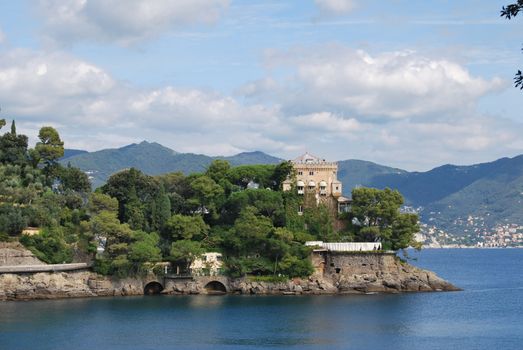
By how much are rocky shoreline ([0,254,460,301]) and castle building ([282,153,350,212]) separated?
8.38 metres

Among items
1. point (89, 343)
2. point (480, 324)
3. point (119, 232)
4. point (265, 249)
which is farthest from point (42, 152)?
point (480, 324)

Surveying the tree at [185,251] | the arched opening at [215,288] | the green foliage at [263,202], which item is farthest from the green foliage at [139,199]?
the arched opening at [215,288]

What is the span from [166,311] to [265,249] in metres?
16.1

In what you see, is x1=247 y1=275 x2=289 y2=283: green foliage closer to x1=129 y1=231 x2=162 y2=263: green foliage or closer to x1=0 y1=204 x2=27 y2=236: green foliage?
x1=129 y1=231 x2=162 y2=263: green foliage

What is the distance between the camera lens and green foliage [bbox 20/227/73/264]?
83.6 metres

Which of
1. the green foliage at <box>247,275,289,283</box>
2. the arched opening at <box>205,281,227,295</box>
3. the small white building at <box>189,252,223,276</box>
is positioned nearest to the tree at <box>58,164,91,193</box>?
the small white building at <box>189,252,223,276</box>

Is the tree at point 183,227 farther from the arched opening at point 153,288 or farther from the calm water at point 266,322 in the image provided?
the calm water at point 266,322

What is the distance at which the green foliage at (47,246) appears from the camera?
83.6 m

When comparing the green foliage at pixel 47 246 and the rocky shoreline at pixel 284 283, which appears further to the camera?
the rocky shoreline at pixel 284 283

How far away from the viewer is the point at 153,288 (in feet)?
292

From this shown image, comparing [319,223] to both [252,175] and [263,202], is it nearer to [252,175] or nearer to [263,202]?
[263,202]

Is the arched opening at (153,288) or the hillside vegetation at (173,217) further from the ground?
the hillside vegetation at (173,217)

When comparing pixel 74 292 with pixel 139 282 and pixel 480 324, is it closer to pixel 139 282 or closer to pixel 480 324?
pixel 139 282

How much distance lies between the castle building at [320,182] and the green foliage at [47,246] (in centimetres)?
2297
